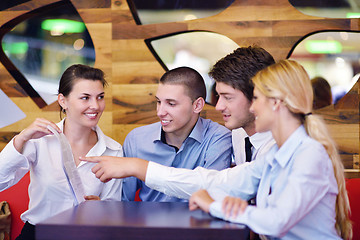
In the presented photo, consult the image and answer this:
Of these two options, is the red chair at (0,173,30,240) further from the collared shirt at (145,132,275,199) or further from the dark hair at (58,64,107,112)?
the collared shirt at (145,132,275,199)

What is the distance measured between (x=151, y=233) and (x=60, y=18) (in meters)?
2.12

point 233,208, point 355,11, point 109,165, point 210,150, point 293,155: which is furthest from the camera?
point 355,11

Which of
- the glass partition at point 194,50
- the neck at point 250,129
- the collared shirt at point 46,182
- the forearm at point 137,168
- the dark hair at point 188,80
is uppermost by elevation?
the glass partition at point 194,50

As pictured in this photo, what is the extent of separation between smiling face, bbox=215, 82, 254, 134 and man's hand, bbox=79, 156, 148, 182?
640 mm

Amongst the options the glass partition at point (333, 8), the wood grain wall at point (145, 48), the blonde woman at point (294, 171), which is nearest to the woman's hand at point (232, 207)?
the blonde woman at point (294, 171)

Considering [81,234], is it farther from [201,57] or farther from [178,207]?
[201,57]

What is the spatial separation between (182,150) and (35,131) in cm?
74

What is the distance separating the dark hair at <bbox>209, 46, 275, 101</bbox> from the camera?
7.30 ft

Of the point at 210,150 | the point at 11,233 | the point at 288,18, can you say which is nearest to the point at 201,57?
the point at 288,18

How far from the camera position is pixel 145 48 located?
2855 mm

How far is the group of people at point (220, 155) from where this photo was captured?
4.65 ft

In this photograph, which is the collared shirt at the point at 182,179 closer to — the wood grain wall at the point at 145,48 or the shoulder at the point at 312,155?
the shoulder at the point at 312,155

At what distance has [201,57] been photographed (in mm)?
2877

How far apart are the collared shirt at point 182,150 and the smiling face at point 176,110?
0.06 metres
